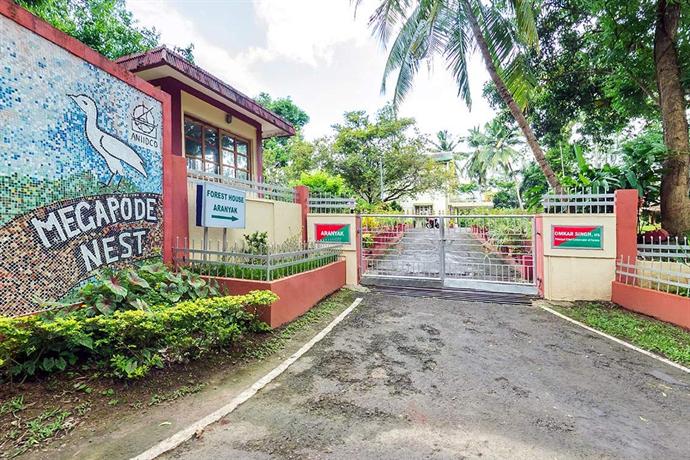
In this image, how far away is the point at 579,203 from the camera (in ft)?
20.8

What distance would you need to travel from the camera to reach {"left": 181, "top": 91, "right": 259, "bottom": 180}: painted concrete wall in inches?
306

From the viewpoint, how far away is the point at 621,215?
241 inches

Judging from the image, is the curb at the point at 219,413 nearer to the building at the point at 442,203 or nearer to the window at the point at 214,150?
the window at the point at 214,150

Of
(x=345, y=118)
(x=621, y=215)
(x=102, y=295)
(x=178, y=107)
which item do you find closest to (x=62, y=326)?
(x=102, y=295)

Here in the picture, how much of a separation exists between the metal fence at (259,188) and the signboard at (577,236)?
5.97 meters

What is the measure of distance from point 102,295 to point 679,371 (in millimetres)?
6526

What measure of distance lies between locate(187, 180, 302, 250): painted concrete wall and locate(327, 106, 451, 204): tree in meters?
12.8

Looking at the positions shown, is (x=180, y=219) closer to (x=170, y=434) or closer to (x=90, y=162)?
(x=90, y=162)

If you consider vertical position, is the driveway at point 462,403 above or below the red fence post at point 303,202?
below

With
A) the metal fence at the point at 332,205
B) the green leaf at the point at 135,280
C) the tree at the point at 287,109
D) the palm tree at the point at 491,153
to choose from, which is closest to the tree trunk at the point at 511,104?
the metal fence at the point at 332,205

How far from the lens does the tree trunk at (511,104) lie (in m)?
A: 7.90

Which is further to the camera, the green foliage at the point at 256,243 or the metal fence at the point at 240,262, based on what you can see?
the green foliage at the point at 256,243

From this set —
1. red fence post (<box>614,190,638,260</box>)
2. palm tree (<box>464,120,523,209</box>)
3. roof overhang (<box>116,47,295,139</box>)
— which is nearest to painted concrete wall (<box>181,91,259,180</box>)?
roof overhang (<box>116,47,295,139</box>)

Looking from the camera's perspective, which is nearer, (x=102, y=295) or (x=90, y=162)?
(x=102, y=295)
